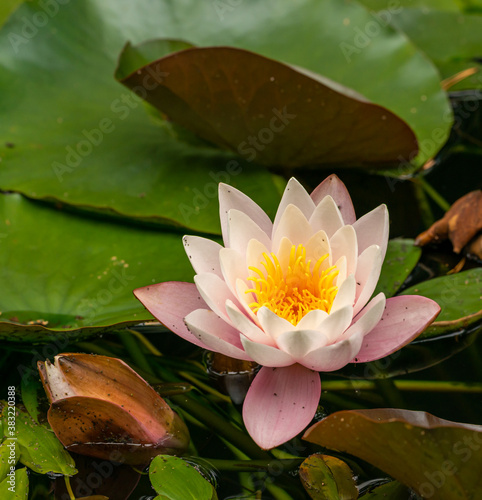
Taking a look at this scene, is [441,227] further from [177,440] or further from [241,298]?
[177,440]

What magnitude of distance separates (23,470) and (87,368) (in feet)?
0.88

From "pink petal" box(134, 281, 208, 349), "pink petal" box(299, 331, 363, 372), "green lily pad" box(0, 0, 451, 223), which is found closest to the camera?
"pink petal" box(299, 331, 363, 372)

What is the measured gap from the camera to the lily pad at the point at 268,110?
182 cm

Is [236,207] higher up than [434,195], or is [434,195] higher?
[236,207]

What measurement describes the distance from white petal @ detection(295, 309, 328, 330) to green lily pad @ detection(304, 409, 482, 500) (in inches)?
8.0

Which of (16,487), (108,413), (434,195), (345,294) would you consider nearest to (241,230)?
(345,294)

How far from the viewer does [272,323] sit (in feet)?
3.86

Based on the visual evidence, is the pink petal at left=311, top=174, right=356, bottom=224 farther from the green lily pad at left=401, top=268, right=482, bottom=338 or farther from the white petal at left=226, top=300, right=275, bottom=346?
the white petal at left=226, top=300, right=275, bottom=346

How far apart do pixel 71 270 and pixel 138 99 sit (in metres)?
0.95

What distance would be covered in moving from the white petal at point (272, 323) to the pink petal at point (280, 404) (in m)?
0.14

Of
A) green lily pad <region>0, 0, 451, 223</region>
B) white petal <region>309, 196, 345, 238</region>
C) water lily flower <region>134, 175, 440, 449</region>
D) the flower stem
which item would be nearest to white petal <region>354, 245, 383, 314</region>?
water lily flower <region>134, 175, 440, 449</region>

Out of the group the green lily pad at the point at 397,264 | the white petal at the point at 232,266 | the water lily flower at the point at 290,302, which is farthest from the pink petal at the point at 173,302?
the green lily pad at the point at 397,264

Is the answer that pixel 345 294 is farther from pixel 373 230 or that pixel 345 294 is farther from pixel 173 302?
pixel 173 302

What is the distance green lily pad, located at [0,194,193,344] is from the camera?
1552 mm
